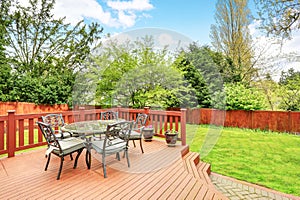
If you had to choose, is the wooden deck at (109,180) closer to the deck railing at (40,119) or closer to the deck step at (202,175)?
the deck step at (202,175)

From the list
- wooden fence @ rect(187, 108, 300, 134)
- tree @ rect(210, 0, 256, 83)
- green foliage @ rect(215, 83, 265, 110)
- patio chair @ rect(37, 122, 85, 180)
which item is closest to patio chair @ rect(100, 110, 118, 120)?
patio chair @ rect(37, 122, 85, 180)

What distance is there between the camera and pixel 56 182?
2293 millimetres

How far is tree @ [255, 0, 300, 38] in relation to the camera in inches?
176

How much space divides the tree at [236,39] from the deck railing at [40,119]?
22.0 ft

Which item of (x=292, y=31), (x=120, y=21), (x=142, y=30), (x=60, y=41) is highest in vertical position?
(x=60, y=41)

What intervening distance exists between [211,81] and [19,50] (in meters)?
10.4

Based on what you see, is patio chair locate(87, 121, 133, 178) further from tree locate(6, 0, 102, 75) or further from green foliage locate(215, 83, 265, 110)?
tree locate(6, 0, 102, 75)

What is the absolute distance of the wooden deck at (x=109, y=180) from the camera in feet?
6.72

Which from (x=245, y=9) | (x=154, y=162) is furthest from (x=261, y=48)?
(x=154, y=162)

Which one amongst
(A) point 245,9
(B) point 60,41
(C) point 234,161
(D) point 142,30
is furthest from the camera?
(B) point 60,41

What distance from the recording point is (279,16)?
15.5 feet

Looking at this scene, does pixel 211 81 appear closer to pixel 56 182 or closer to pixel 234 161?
pixel 234 161

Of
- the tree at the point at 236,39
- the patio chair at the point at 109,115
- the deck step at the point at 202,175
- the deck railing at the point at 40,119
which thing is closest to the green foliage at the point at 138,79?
the deck railing at the point at 40,119

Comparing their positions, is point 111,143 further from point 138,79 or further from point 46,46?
point 46,46
